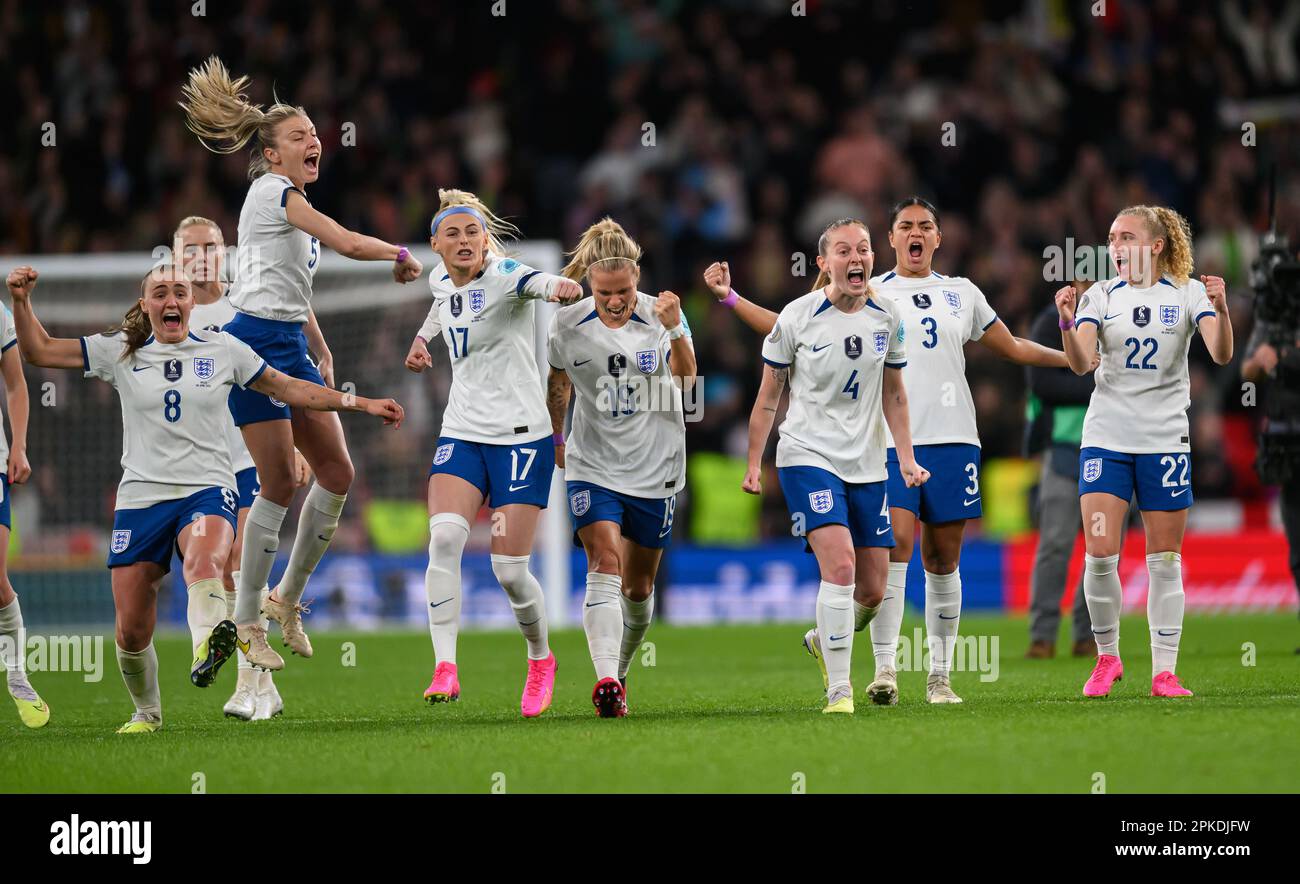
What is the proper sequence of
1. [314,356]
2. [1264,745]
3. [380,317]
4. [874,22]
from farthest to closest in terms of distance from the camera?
[874,22] → [380,317] → [314,356] → [1264,745]

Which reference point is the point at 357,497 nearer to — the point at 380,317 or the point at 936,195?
the point at 380,317

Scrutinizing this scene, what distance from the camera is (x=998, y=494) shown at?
59.1 feet

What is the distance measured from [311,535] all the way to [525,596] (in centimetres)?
130

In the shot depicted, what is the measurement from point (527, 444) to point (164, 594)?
9947 mm

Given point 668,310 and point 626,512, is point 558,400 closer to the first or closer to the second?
point 626,512

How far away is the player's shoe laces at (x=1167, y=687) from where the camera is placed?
819 cm

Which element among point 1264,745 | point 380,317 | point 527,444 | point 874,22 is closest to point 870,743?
point 1264,745

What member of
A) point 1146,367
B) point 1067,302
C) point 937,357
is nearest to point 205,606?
point 937,357

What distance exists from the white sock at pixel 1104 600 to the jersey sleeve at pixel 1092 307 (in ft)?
3.70

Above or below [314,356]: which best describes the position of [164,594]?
below

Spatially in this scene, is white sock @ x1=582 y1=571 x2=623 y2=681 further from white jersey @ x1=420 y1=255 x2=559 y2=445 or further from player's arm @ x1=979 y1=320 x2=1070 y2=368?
player's arm @ x1=979 y1=320 x2=1070 y2=368

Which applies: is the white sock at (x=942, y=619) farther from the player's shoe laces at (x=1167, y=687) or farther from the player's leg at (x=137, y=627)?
the player's leg at (x=137, y=627)

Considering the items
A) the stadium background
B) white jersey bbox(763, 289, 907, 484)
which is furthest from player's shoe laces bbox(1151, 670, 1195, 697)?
the stadium background

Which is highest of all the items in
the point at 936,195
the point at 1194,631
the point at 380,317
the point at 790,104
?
the point at 790,104
